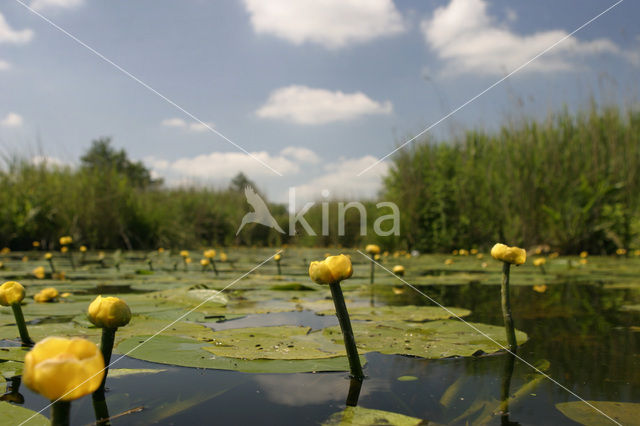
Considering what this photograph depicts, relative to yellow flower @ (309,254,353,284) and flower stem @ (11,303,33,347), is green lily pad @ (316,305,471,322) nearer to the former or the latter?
yellow flower @ (309,254,353,284)

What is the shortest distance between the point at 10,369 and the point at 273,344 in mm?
767

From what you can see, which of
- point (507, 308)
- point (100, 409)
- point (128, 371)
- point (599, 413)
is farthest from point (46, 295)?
point (599, 413)

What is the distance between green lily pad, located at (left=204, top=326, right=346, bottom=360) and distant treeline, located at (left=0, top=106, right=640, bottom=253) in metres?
6.26

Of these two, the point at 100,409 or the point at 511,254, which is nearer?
the point at 100,409

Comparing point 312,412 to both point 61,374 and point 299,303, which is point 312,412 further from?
point 299,303

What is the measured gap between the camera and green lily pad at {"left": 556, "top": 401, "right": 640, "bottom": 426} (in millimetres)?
953

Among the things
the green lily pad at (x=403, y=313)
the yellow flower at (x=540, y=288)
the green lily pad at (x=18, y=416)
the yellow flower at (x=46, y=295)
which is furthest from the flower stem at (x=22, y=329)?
the yellow flower at (x=540, y=288)

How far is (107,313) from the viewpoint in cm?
93

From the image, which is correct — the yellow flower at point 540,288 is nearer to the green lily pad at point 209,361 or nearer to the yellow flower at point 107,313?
the green lily pad at point 209,361

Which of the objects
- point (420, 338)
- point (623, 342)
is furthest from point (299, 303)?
point (623, 342)

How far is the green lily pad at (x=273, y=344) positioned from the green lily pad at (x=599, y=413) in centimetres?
65

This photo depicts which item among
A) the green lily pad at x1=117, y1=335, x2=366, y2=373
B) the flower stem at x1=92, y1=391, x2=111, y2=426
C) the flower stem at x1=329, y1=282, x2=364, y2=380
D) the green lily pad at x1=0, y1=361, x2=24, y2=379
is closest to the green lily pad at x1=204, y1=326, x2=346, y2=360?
the green lily pad at x1=117, y1=335, x2=366, y2=373

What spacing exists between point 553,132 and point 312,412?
8.03 metres

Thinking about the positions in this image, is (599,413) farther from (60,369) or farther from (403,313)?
(403,313)
